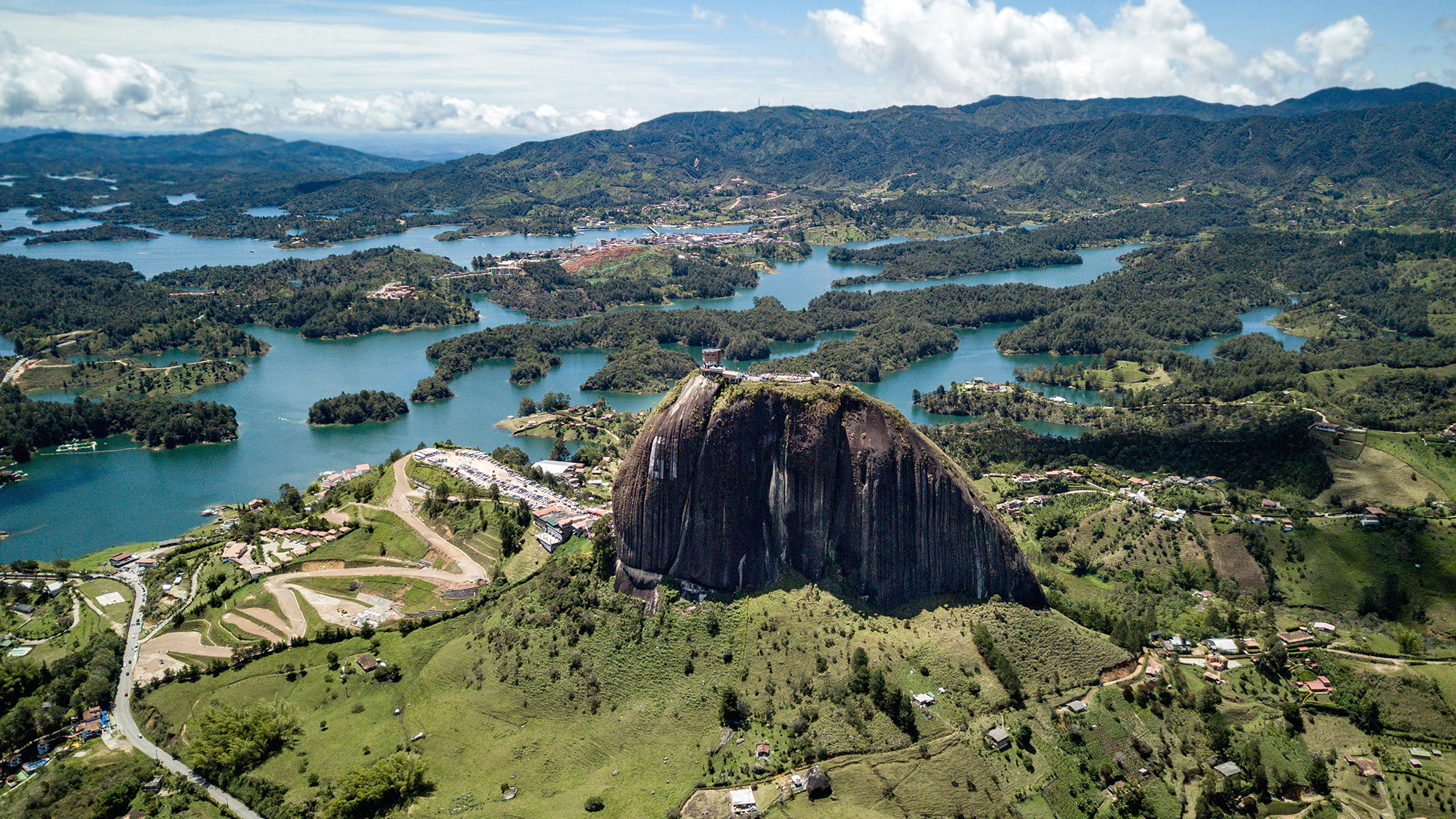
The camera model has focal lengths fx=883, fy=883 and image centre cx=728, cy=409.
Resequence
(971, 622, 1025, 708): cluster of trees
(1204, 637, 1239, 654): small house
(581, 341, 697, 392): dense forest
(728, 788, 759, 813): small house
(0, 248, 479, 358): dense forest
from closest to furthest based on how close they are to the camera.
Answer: (728, 788, 759, 813): small house
(971, 622, 1025, 708): cluster of trees
(1204, 637, 1239, 654): small house
(581, 341, 697, 392): dense forest
(0, 248, 479, 358): dense forest

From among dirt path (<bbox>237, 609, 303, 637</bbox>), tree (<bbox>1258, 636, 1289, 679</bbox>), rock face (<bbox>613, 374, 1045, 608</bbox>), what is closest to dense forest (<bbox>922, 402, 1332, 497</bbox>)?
tree (<bbox>1258, 636, 1289, 679</bbox>)

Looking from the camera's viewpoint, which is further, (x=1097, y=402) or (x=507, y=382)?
(x=507, y=382)

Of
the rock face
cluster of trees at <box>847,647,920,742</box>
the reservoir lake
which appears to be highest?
the rock face

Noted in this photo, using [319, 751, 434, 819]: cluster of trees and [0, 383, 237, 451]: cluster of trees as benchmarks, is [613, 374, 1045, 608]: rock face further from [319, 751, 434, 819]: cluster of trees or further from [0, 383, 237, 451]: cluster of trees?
[0, 383, 237, 451]: cluster of trees

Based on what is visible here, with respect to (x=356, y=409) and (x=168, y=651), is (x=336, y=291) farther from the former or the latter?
(x=168, y=651)

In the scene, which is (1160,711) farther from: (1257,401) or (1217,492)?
(1257,401)

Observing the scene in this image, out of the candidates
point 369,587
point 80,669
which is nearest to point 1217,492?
point 369,587

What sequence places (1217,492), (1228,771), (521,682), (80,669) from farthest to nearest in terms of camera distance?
(1217,492) → (80,669) → (521,682) → (1228,771)
